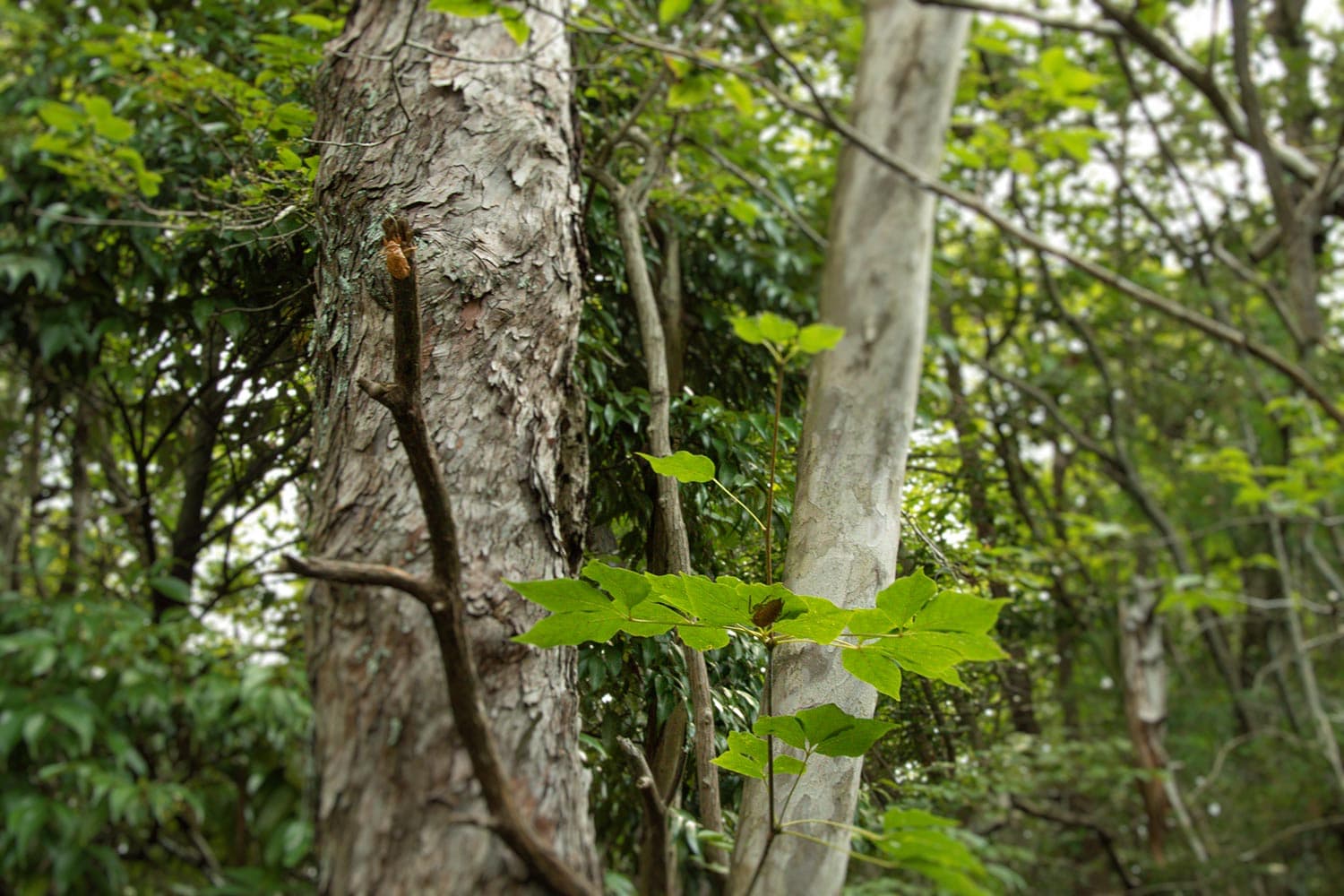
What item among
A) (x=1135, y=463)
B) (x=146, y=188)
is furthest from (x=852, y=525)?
(x=1135, y=463)

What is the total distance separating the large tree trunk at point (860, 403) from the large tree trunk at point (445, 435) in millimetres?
268

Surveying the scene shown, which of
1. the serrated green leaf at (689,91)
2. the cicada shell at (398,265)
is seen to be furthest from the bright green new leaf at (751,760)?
the serrated green leaf at (689,91)

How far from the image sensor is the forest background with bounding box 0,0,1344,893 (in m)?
1.50

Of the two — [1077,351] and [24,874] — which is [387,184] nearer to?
[24,874]

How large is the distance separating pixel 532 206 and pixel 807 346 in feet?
1.86

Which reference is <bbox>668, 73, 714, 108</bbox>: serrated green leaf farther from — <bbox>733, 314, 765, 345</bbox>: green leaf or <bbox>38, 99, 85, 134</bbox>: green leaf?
<bbox>38, 99, 85, 134</bbox>: green leaf

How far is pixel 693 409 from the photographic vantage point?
1.62 metres

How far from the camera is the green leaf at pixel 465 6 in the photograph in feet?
4.26

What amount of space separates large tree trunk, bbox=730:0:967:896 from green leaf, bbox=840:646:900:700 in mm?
112

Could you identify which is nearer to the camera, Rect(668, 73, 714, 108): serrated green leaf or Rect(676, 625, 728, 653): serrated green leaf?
Rect(676, 625, 728, 653): serrated green leaf

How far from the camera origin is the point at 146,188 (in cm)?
187

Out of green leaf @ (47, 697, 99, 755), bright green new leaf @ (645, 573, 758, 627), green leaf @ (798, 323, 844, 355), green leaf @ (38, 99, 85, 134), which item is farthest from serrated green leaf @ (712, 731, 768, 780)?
green leaf @ (47, 697, 99, 755)

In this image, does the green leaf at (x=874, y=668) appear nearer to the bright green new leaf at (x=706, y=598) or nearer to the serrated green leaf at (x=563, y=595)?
the bright green new leaf at (x=706, y=598)

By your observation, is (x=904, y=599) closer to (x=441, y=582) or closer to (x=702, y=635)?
(x=702, y=635)
